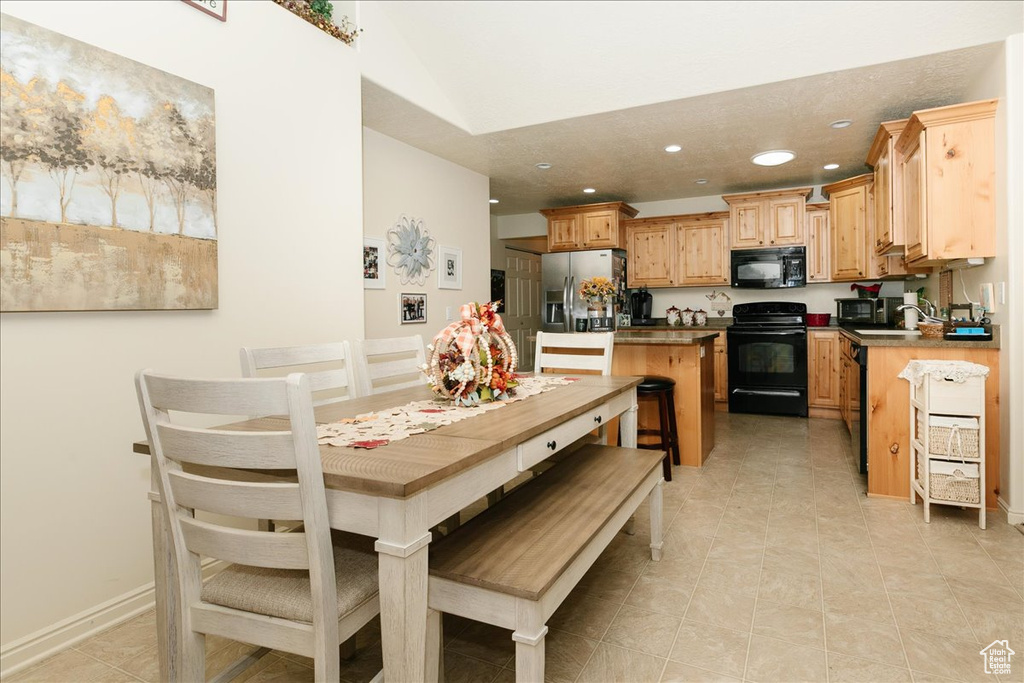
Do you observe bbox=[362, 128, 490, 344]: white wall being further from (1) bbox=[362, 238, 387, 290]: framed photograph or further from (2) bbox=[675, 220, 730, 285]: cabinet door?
(2) bbox=[675, 220, 730, 285]: cabinet door

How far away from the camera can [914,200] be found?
3.39m

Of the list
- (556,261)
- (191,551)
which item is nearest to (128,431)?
(191,551)

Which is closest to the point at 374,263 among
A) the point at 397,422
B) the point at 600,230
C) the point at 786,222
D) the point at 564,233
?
the point at 397,422

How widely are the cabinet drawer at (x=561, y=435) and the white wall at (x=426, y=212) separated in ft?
7.56

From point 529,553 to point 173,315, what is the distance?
70.4 inches

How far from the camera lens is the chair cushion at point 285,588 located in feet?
3.99

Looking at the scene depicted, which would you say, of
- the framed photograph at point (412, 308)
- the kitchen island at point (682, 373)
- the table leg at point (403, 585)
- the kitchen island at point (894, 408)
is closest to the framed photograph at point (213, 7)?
the framed photograph at point (412, 308)

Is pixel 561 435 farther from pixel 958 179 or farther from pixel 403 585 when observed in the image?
pixel 958 179

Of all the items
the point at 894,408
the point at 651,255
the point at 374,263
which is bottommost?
the point at 894,408

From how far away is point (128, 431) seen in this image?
210 centimetres

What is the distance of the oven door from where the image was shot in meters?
5.51

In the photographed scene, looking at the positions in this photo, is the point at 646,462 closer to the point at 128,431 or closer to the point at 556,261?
the point at 128,431

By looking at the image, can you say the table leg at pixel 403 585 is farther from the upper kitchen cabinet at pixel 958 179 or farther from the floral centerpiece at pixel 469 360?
the upper kitchen cabinet at pixel 958 179

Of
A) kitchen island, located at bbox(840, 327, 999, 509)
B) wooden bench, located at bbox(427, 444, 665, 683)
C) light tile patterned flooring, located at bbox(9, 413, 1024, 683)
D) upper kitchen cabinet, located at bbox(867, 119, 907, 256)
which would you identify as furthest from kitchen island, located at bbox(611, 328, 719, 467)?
wooden bench, located at bbox(427, 444, 665, 683)
